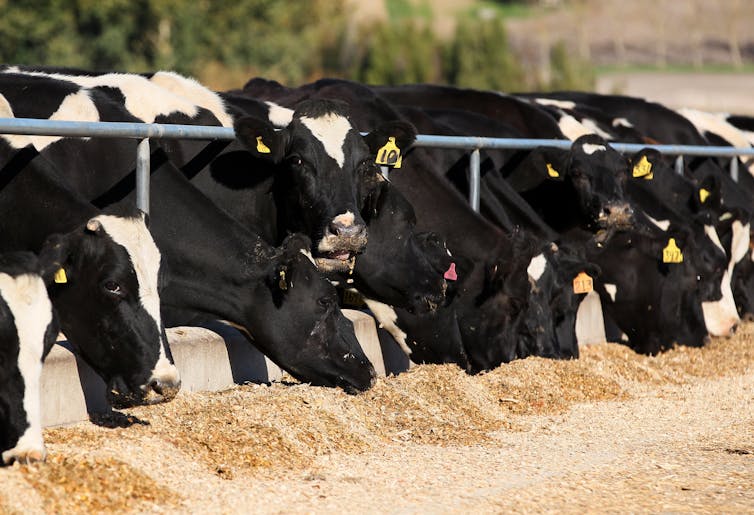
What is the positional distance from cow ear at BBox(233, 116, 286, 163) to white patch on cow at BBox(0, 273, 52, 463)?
2722 mm

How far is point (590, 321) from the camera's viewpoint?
10.5 metres

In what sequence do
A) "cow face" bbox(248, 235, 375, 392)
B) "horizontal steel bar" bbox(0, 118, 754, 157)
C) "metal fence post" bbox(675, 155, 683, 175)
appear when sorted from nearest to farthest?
"horizontal steel bar" bbox(0, 118, 754, 157) < "cow face" bbox(248, 235, 375, 392) < "metal fence post" bbox(675, 155, 683, 175)

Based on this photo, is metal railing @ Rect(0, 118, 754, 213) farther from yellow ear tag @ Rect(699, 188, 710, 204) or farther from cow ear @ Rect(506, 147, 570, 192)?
yellow ear tag @ Rect(699, 188, 710, 204)

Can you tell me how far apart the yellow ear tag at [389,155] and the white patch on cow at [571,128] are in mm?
3593

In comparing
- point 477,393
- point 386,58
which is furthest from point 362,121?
point 386,58

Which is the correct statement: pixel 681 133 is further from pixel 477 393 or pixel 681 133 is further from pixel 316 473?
pixel 316 473

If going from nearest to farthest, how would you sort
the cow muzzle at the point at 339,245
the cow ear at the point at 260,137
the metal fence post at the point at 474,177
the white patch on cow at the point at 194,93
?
1. the cow muzzle at the point at 339,245
2. the cow ear at the point at 260,137
3. the white patch on cow at the point at 194,93
4. the metal fence post at the point at 474,177

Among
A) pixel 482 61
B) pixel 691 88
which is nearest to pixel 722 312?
pixel 482 61

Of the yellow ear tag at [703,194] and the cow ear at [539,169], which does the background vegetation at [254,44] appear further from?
the cow ear at [539,169]

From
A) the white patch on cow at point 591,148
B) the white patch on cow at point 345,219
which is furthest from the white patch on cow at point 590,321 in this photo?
the white patch on cow at point 345,219

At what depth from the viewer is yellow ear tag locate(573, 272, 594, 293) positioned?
30.8 ft

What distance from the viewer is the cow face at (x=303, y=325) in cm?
679

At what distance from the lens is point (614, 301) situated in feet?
34.8

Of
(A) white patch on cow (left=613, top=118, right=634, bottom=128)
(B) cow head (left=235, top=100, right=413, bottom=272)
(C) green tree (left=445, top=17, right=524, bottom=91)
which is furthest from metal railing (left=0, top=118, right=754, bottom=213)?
(C) green tree (left=445, top=17, right=524, bottom=91)
